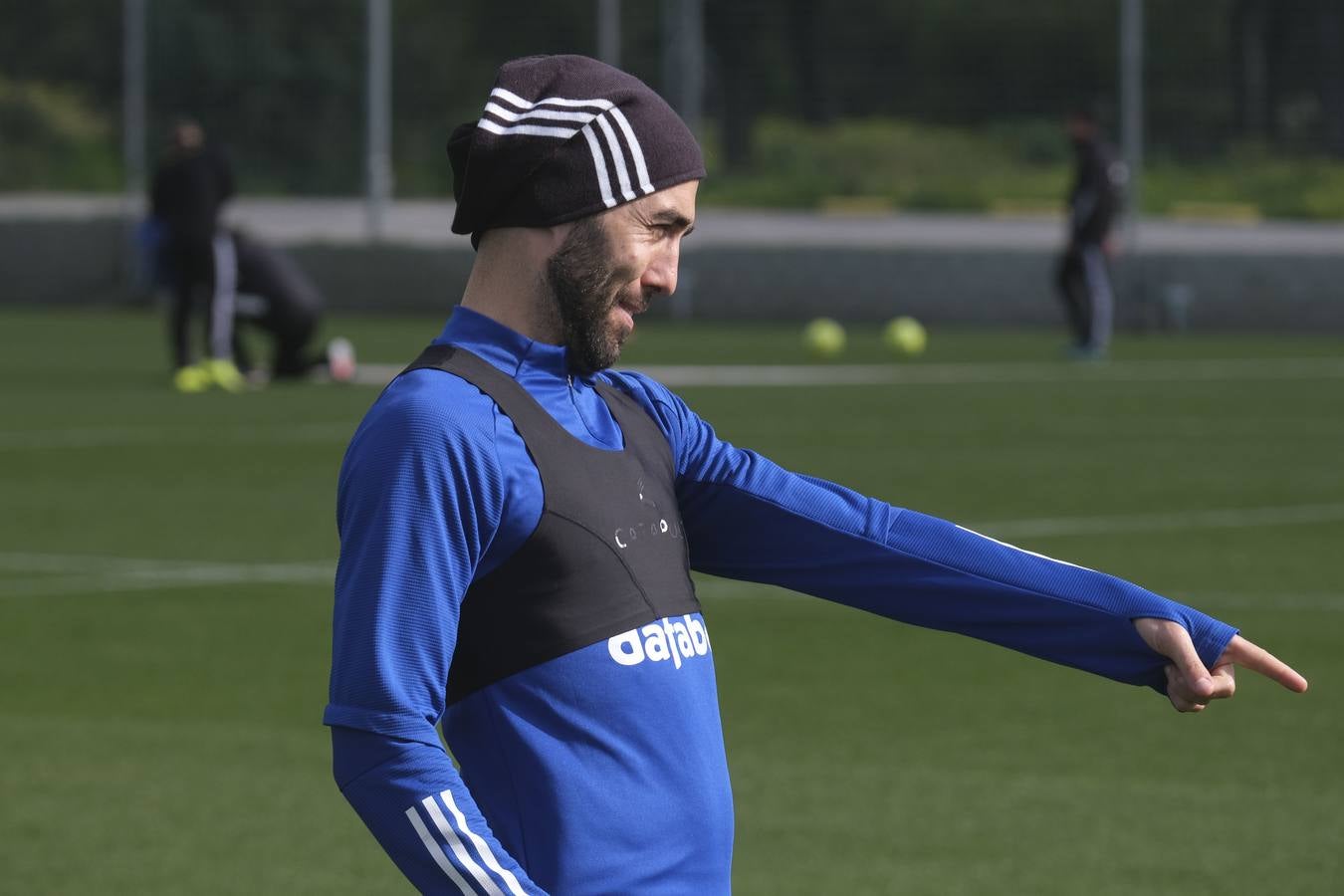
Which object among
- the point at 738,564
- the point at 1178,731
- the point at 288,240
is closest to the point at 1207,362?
the point at 288,240

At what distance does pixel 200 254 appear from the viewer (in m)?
19.3

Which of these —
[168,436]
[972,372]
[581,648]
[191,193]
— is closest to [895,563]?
[581,648]

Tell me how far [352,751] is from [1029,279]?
25781 mm

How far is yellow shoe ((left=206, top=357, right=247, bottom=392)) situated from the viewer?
758 inches

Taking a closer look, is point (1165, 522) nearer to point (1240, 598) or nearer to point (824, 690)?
point (1240, 598)

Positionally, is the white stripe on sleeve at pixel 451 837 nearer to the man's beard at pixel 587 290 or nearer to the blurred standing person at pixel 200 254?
the man's beard at pixel 587 290

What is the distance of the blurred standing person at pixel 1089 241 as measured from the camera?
76.0 ft

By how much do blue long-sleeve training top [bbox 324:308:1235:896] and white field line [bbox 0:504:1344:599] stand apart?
22.4 ft

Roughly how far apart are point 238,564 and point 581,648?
25.7ft

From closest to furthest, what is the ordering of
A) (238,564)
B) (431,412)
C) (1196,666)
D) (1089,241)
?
1. (431,412)
2. (1196,666)
3. (238,564)
4. (1089,241)

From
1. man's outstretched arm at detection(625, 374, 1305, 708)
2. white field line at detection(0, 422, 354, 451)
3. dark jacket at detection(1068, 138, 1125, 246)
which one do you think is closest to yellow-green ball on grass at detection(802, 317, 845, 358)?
dark jacket at detection(1068, 138, 1125, 246)

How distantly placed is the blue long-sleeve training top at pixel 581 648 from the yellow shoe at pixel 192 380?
54.4 feet

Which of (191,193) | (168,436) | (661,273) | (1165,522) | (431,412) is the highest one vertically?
(661,273)

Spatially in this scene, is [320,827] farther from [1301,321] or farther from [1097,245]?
[1301,321]
